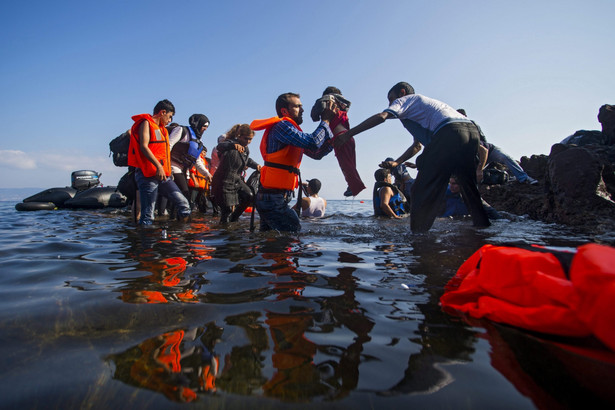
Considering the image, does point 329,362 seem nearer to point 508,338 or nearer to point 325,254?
point 508,338

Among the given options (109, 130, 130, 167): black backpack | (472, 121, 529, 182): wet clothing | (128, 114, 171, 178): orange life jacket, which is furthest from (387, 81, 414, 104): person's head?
(109, 130, 130, 167): black backpack

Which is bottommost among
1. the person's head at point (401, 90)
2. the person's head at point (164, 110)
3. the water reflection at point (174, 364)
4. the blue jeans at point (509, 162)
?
the water reflection at point (174, 364)

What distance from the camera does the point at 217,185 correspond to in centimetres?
640

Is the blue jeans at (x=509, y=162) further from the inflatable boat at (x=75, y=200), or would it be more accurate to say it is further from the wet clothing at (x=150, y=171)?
the inflatable boat at (x=75, y=200)

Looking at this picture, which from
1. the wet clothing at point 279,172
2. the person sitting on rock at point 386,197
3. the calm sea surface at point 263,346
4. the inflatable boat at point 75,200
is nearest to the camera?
the calm sea surface at point 263,346

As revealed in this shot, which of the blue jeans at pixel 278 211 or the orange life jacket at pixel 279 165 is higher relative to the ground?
the orange life jacket at pixel 279 165

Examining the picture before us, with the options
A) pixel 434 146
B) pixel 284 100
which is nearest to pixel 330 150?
pixel 284 100

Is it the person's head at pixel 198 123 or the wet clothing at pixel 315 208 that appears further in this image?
the wet clothing at pixel 315 208

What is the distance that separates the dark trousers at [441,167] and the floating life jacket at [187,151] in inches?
213

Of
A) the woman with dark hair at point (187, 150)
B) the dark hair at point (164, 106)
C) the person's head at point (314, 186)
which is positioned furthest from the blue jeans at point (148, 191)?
the person's head at point (314, 186)

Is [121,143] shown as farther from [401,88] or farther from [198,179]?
[401,88]

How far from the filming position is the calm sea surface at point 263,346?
1.01m

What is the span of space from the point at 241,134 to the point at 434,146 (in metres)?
3.80

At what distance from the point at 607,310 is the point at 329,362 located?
0.91 meters
